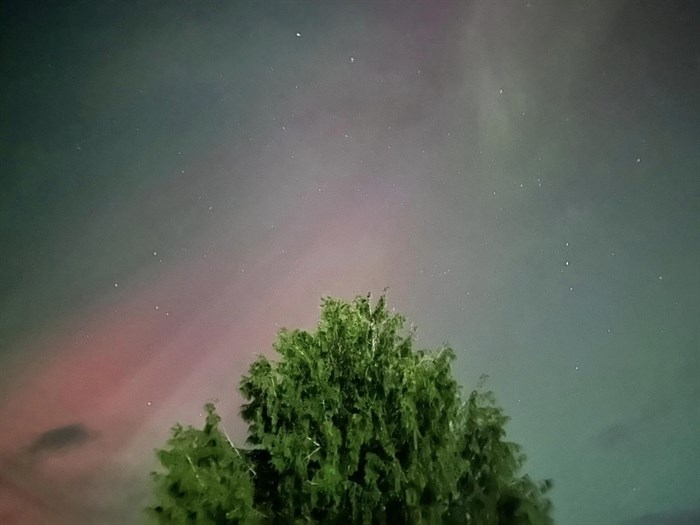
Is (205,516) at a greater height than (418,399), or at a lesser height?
lesser

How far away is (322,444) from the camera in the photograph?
16.8 metres

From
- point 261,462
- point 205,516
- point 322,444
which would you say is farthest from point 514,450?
point 205,516

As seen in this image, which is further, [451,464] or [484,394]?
[484,394]

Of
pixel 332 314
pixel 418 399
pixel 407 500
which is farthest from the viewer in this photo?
pixel 332 314

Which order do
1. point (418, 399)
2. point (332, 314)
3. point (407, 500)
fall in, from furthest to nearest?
point (332, 314) → point (418, 399) → point (407, 500)

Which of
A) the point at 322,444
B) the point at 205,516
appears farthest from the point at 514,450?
the point at 205,516

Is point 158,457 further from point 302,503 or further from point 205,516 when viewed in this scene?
point 302,503

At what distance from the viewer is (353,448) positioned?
53.6 feet

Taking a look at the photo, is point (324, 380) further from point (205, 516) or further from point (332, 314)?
point (205, 516)

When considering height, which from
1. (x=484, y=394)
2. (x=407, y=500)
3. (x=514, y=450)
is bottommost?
(x=407, y=500)

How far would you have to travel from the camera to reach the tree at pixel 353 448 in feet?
52.7

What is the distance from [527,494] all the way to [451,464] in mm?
2291

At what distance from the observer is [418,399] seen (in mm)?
17062

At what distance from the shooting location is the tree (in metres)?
16.1
